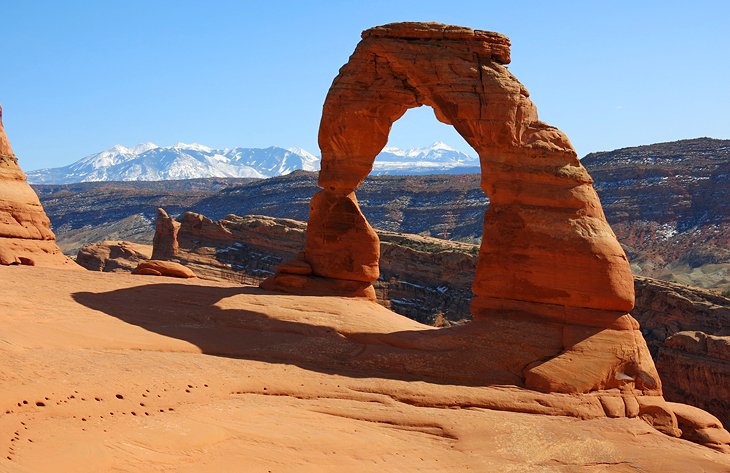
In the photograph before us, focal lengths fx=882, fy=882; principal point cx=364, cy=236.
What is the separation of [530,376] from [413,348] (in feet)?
7.51

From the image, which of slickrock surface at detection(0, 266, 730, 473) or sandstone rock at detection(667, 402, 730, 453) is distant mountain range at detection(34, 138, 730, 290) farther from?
slickrock surface at detection(0, 266, 730, 473)

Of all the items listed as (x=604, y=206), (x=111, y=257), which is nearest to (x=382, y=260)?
(x=111, y=257)

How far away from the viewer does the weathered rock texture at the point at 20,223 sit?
82.0 ft

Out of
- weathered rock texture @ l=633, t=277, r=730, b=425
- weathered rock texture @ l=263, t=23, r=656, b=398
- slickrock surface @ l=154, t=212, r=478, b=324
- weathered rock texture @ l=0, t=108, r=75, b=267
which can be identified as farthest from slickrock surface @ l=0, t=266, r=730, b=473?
slickrock surface @ l=154, t=212, r=478, b=324

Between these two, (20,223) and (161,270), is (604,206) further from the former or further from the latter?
(20,223)

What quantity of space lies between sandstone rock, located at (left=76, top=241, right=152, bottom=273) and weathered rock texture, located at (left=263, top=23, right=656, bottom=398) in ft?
86.3

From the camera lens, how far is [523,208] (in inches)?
691

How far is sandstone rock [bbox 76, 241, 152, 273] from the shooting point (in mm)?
44156

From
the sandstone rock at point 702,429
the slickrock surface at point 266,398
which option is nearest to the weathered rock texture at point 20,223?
the slickrock surface at point 266,398

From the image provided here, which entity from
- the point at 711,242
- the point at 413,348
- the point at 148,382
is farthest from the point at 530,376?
the point at 711,242

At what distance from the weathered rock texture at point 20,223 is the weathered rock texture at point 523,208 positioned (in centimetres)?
1037

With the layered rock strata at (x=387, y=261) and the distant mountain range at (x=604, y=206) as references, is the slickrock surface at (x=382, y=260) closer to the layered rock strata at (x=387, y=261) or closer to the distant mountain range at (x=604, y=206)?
the layered rock strata at (x=387, y=261)

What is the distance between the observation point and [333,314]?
18766 millimetres

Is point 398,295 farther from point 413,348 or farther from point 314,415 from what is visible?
point 314,415
